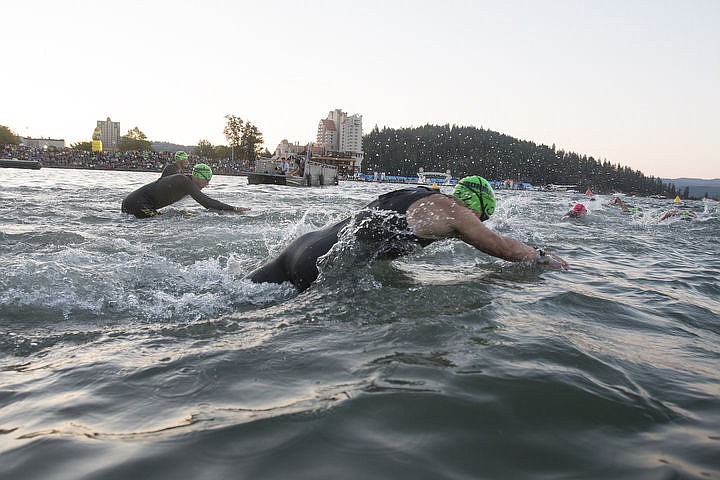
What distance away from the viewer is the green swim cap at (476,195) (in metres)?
4.58

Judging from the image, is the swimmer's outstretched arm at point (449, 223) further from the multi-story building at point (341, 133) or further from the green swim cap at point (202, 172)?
the multi-story building at point (341, 133)

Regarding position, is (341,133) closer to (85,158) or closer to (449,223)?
(85,158)

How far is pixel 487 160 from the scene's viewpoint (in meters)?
167

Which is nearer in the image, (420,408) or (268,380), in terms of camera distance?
(420,408)

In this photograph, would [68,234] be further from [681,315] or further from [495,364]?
[681,315]

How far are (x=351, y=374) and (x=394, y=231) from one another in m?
2.00

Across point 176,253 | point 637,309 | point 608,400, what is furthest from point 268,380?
point 176,253

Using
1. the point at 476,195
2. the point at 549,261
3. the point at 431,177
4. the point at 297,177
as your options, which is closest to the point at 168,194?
the point at 476,195

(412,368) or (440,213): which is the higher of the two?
(440,213)

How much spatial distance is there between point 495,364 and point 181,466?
1688 mm

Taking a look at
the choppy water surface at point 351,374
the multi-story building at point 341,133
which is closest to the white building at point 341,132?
the multi-story building at point 341,133

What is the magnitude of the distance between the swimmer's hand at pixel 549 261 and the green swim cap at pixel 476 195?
116cm

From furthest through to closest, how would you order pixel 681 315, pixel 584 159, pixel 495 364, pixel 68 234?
pixel 584 159
pixel 68 234
pixel 681 315
pixel 495 364

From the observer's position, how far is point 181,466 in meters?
1.67
